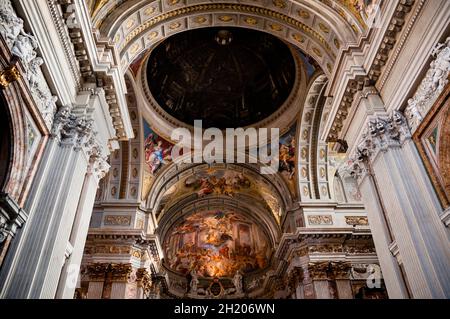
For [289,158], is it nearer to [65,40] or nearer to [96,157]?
[96,157]

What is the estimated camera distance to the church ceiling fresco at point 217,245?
77.5ft

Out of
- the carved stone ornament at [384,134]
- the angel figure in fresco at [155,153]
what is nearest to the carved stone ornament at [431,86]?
the carved stone ornament at [384,134]

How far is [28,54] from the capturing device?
5.46m

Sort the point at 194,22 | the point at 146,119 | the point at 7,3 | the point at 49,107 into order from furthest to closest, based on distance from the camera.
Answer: the point at 146,119, the point at 194,22, the point at 49,107, the point at 7,3

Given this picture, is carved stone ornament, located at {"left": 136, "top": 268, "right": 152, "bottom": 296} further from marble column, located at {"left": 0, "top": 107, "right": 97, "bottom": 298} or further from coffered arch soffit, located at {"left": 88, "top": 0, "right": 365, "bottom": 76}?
coffered arch soffit, located at {"left": 88, "top": 0, "right": 365, "bottom": 76}

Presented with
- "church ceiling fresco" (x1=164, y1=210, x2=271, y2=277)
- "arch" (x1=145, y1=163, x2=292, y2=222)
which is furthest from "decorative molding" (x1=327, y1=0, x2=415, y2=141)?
"church ceiling fresco" (x1=164, y1=210, x2=271, y2=277)

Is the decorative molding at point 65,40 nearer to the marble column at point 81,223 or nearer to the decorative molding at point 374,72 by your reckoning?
the marble column at point 81,223

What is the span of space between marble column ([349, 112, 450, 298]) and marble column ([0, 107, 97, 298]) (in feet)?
18.9

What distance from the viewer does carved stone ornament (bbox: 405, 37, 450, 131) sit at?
18.5 ft

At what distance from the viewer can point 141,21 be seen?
9.27 metres

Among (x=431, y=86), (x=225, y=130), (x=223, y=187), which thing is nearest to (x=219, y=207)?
(x=223, y=187)
